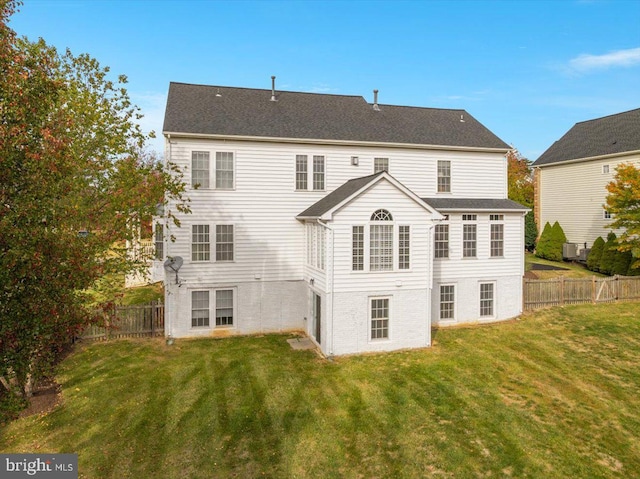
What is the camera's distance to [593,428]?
11.1 meters

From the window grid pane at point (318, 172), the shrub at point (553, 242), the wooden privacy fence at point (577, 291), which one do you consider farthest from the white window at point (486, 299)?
the shrub at point (553, 242)

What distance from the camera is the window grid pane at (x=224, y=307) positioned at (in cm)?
1867

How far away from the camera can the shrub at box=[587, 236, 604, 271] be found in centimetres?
3067

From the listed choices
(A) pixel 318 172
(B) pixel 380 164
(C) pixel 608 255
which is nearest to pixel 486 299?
(B) pixel 380 164

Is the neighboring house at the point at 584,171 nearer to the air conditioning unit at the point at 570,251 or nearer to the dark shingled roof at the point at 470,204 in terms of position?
the air conditioning unit at the point at 570,251

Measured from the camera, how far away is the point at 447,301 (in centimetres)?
2023

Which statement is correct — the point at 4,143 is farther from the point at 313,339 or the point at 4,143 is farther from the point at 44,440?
the point at 313,339

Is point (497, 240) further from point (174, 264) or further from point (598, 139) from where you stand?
point (598, 139)

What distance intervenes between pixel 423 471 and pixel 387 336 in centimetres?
763

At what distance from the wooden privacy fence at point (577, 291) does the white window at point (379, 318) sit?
9564 mm

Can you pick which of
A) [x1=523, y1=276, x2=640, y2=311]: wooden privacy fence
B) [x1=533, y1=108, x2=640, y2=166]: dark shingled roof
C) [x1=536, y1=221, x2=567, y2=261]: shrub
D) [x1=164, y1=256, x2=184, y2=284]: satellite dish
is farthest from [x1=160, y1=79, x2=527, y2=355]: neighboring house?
[x1=533, y1=108, x2=640, y2=166]: dark shingled roof

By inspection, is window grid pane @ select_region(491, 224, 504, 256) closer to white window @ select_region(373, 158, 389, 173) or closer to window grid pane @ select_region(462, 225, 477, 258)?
window grid pane @ select_region(462, 225, 477, 258)

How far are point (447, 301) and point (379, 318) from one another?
521 cm

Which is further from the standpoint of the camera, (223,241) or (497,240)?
(497,240)
